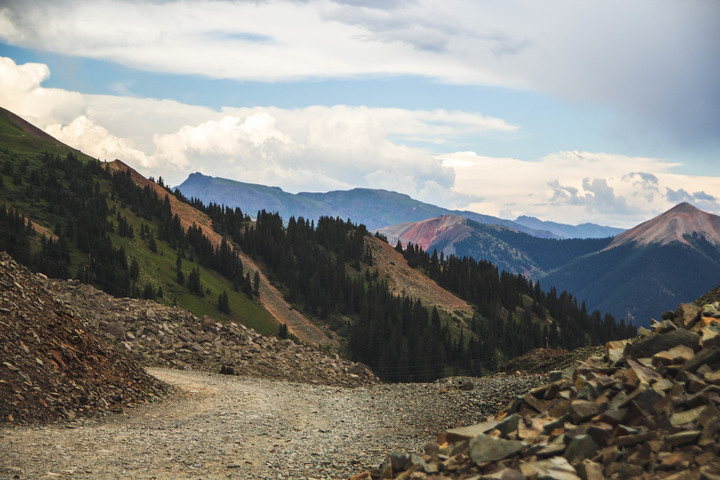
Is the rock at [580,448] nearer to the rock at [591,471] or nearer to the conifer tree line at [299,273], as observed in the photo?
the rock at [591,471]

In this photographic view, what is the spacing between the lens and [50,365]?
22297 mm

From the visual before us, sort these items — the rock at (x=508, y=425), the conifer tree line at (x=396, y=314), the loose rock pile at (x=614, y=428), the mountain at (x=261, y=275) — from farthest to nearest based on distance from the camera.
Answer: the conifer tree line at (x=396, y=314) → the mountain at (x=261, y=275) → the rock at (x=508, y=425) → the loose rock pile at (x=614, y=428)

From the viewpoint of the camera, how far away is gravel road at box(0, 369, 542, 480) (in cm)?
1588

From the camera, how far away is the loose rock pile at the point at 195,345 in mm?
41188

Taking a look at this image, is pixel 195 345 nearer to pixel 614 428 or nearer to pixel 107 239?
pixel 614 428

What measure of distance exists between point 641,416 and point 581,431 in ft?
4.49

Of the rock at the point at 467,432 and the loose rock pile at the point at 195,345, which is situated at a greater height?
the rock at the point at 467,432

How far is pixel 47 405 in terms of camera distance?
796 inches

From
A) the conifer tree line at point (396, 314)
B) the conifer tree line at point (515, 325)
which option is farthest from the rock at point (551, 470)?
the conifer tree line at point (515, 325)

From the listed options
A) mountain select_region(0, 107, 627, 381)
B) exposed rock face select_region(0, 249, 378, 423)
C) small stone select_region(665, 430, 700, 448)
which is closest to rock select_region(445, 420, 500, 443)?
small stone select_region(665, 430, 700, 448)

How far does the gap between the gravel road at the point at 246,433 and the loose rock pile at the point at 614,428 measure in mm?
4675

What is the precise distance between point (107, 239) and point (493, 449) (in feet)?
379

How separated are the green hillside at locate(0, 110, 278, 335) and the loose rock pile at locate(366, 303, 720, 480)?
80.1 meters

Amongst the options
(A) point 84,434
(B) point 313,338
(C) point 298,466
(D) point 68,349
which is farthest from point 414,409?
(B) point 313,338
